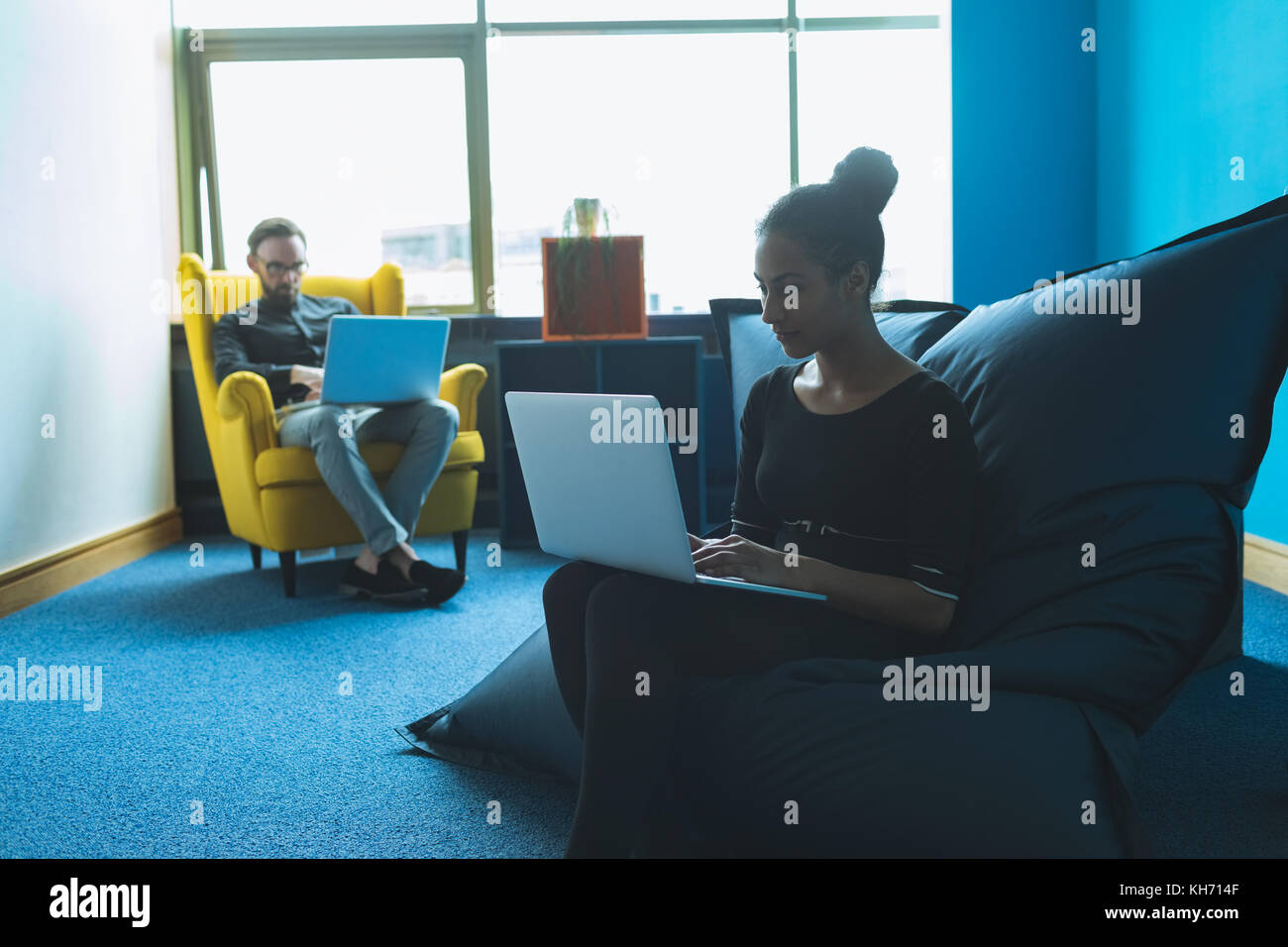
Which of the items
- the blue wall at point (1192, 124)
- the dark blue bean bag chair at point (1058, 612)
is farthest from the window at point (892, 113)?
the dark blue bean bag chair at point (1058, 612)

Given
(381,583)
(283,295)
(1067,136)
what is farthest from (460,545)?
(1067,136)

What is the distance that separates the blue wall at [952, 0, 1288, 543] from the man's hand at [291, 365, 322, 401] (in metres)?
2.44

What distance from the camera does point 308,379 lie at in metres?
3.40

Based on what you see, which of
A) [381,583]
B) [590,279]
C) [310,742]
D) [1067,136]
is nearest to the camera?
[310,742]

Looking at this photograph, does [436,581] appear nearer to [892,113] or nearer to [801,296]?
[801,296]

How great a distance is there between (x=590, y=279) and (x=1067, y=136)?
1.94 meters

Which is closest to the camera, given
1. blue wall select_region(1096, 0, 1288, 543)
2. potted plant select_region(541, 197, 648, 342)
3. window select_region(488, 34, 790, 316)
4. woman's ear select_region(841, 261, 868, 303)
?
woman's ear select_region(841, 261, 868, 303)

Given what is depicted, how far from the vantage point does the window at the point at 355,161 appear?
178 inches

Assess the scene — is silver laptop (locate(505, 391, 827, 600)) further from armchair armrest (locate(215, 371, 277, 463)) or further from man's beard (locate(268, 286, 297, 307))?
man's beard (locate(268, 286, 297, 307))

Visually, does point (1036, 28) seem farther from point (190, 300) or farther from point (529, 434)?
point (529, 434)

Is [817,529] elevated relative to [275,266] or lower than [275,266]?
lower

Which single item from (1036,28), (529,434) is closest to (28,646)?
(529,434)

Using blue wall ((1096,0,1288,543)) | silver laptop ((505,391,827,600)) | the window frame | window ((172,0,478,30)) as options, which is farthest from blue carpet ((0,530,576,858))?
window ((172,0,478,30))

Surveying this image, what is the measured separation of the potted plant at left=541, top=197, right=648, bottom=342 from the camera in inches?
152
